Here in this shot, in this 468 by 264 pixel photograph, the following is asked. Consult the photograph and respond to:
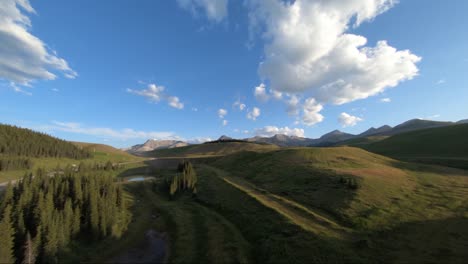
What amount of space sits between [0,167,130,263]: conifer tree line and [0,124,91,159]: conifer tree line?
111m

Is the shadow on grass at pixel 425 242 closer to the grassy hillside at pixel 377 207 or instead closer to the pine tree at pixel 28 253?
the grassy hillside at pixel 377 207

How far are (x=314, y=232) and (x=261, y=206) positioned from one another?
40.8 feet

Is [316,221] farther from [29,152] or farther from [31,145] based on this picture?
[31,145]

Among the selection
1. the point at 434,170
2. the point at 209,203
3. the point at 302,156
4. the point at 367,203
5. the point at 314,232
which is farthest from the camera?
the point at 302,156

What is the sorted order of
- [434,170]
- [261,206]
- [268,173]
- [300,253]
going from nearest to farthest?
[300,253]
[261,206]
[434,170]
[268,173]

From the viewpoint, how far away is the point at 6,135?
133125mm

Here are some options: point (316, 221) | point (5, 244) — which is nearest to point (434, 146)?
point (316, 221)

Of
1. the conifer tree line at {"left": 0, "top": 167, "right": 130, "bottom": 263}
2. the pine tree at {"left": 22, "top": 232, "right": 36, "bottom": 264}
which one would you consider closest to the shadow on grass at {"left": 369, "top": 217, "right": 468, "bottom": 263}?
the conifer tree line at {"left": 0, "top": 167, "right": 130, "bottom": 263}

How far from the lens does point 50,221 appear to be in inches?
1174

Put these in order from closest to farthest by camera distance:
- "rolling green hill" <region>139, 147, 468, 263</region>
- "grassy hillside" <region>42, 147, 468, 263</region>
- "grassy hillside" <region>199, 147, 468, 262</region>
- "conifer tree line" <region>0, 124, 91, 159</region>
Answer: "grassy hillside" <region>199, 147, 468, 262</region> < "rolling green hill" <region>139, 147, 468, 263</region> < "grassy hillside" <region>42, 147, 468, 263</region> < "conifer tree line" <region>0, 124, 91, 159</region>

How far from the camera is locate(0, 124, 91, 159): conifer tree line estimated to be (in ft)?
401

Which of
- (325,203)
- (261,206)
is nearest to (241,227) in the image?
(261,206)

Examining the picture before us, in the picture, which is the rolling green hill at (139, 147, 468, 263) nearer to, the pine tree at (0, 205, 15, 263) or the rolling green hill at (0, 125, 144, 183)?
the pine tree at (0, 205, 15, 263)

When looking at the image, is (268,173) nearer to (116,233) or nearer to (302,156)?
(302,156)
